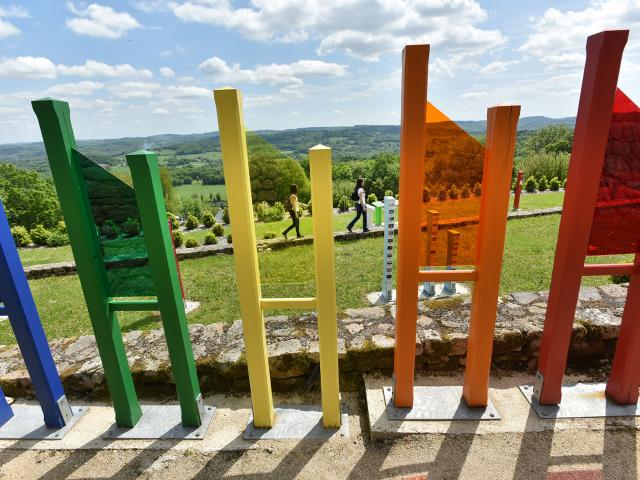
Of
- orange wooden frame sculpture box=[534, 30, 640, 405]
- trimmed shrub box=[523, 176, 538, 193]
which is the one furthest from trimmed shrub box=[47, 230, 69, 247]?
trimmed shrub box=[523, 176, 538, 193]

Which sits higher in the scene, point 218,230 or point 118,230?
point 118,230

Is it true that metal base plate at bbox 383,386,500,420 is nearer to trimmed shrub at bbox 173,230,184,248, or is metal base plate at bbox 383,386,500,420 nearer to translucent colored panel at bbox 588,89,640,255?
translucent colored panel at bbox 588,89,640,255

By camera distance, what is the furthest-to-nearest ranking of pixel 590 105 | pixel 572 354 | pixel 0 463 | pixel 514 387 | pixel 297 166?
pixel 572 354
pixel 514 387
pixel 0 463
pixel 297 166
pixel 590 105

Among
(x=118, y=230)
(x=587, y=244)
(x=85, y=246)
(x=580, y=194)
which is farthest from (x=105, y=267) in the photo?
(x=587, y=244)

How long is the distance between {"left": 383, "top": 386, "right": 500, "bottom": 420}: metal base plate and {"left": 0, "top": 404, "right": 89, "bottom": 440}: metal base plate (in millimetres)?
2685

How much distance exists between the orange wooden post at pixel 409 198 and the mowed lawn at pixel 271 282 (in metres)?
0.73

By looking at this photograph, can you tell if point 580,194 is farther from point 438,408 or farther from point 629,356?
point 438,408

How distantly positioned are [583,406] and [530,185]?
1719cm

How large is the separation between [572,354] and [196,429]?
11.8 feet

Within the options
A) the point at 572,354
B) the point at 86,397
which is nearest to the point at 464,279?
the point at 572,354

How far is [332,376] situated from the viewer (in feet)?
9.14

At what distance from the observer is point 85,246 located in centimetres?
251

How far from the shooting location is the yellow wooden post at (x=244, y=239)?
7.34ft

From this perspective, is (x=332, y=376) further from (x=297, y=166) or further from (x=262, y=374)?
(x=297, y=166)
